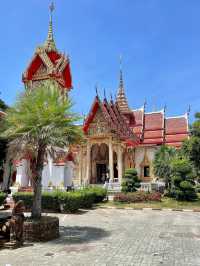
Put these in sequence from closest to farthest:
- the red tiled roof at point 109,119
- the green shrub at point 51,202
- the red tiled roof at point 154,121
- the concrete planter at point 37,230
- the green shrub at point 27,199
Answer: the concrete planter at point 37,230, the green shrub at point 51,202, the green shrub at point 27,199, the red tiled roof at point 109,119, the red tiled roof at point 154,121

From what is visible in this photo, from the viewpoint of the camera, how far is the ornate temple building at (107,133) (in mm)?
33375

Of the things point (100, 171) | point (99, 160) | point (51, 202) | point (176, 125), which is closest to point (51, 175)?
point (51, 202)

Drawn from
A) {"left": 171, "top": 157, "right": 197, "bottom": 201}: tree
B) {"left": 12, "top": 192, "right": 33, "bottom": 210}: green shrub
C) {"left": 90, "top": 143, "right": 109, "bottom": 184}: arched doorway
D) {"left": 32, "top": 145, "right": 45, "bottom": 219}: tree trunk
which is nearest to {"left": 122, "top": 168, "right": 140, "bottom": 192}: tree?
{"left": 171, "top": 157, "right": 197, "bottom": 201}: tree

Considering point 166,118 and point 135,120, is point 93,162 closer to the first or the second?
point 135,120

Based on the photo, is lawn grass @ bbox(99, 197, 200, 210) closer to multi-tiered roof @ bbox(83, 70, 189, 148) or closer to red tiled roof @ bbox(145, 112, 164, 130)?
multi-tiered roof @ bbox(83, 70, 189, 148)

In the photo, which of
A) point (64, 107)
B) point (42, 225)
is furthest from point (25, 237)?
point (64, 107)

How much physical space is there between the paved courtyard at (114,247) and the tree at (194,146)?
392 inches

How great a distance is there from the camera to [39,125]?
1041cm

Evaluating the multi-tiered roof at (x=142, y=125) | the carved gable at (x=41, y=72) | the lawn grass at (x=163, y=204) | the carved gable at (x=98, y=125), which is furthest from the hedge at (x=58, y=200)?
the carved gable at (x=41, y=72)

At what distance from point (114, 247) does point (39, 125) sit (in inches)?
175

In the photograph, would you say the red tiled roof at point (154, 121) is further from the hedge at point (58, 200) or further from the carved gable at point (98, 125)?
the hedge at point (58, 200)

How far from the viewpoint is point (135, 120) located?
42.0 metres

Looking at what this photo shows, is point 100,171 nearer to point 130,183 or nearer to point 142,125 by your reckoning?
point 142,125

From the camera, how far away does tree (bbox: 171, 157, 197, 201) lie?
2316cm
